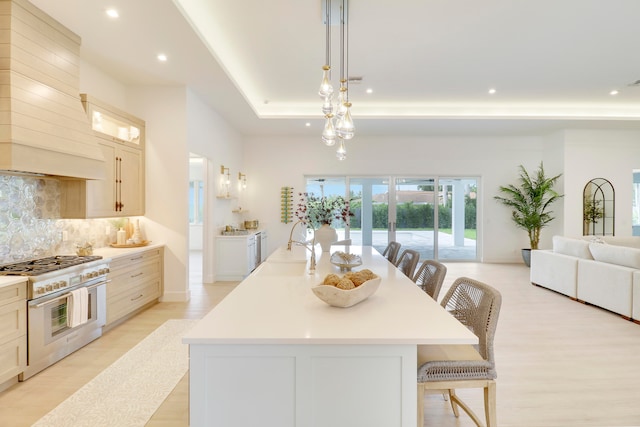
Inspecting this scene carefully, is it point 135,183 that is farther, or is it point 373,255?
point 135,183

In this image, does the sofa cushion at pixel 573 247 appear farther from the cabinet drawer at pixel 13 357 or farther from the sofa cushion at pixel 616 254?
the cabinet drawer at pixel 13 357

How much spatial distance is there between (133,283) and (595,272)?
595cm

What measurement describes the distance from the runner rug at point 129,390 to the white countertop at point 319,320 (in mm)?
1115

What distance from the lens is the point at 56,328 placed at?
2.82 meters

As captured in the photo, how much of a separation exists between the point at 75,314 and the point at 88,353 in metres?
0.41

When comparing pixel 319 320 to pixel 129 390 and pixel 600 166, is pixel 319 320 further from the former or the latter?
pixel 600 166

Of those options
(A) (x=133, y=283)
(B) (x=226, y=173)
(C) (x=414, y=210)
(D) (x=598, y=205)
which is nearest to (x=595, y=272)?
(D) (x=598, y=205)

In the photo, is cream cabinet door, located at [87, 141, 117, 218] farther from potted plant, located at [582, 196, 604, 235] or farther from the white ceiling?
potted plant, located at [582, 196, 604, 235]

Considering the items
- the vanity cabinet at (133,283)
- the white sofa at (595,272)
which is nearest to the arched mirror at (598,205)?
the white sofa at (595,272)

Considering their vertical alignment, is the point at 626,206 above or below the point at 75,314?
above

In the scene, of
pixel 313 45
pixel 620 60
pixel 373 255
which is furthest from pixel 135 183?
pixel 620 60

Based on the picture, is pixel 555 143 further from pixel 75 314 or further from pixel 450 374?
pixel 75 314

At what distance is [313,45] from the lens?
3.99m

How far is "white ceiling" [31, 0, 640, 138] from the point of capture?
126 inches
